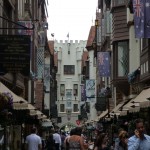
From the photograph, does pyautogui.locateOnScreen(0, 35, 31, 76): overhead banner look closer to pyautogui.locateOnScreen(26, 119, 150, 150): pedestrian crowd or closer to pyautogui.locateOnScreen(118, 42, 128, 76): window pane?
pyautogui.locateOnScreen(26, 119, 150, 150): pedestrian crowd

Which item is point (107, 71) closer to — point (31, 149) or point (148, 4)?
point (148, 4)

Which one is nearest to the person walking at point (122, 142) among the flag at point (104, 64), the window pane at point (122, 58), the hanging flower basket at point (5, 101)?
the hanging flower basket at point (5, 101)

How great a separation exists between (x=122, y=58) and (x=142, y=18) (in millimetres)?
16619

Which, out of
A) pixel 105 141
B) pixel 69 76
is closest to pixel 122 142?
pixel 105 141

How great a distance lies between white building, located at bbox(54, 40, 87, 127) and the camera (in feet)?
384

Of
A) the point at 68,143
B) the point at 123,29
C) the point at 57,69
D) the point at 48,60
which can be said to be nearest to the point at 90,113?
the point at 48,60

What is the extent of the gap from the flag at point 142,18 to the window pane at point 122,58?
15118 mm

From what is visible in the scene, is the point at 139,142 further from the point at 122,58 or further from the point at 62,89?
the point at 62,89

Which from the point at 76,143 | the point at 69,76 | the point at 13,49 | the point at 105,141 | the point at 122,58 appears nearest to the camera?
the point at 76,143

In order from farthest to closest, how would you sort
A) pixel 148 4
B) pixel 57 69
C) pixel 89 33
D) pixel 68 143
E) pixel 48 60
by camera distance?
pixel 57 69 → pixel 89 33 → pixel 48 60 → pixel 148 4 → pixel 68 143

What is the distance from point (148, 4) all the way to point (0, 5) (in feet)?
21.2

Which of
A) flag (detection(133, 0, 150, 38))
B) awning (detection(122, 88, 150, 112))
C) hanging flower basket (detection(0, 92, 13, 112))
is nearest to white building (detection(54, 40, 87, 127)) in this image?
flag (detection(133, 0, 150, 38))

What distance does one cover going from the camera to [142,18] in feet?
72.1

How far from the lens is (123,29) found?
122 ft
